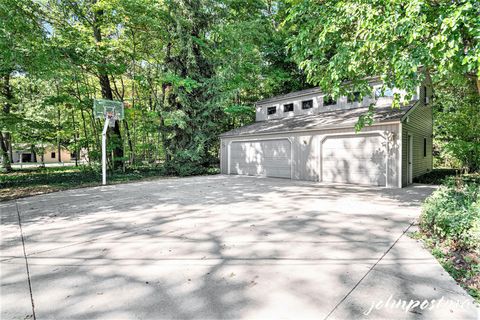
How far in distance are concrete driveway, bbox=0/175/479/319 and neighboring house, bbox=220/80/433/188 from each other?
3830mm

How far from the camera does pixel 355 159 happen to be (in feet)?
29.8

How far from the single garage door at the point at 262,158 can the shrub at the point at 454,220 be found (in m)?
7.26

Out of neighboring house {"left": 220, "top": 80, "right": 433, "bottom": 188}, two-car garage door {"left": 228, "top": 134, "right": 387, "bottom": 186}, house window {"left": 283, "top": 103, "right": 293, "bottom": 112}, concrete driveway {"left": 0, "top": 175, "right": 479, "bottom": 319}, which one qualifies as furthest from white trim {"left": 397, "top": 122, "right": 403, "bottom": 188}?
house window {"left": 283, "top": 103, "right": 293, "bottom": 112}

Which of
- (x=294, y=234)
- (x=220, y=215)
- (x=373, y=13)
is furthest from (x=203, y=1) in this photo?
(x=294, y=234)

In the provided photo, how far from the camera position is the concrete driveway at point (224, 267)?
6.65 feet

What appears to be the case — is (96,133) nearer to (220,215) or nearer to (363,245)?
(220,215)

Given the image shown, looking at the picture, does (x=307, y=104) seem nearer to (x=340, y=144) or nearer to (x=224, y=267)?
(x=340, y=144)

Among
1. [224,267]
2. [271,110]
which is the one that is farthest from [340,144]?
[224,267]

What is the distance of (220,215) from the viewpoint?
4902 millimetres

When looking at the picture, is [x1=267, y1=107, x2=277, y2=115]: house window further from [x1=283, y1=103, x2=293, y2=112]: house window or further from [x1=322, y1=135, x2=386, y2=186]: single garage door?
[x1=322, y1=135, x2=386, y2=186]: single garage door

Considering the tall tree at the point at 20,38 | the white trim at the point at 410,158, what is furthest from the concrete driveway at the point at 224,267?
the tall tree at the point at 20,38

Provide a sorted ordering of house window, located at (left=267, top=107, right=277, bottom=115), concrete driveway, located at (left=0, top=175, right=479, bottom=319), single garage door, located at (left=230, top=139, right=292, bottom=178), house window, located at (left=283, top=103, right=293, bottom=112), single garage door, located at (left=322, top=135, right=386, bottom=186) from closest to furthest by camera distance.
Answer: concrete driveway, located at (left=0, top=175, right=479, bottom=319) < single garage door, located at (left=322, top=135, right=386, bottom=186) < single garage door, located at (left=230, top=139, right=292, bottom=178) < house window, located at (left=283, top=103, right=293, bottom=112) < house window, located at (left=267, top=107, right=277, bottom=115)

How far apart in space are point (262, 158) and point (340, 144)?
406 centimetres

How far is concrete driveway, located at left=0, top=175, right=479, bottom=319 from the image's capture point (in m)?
2.03
